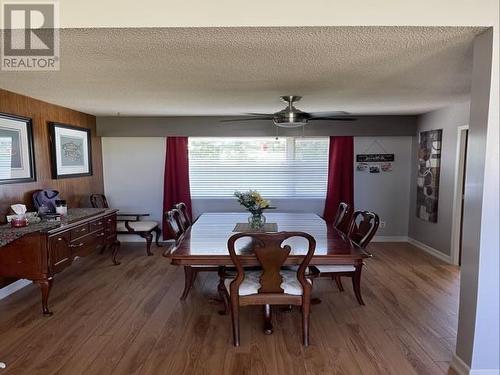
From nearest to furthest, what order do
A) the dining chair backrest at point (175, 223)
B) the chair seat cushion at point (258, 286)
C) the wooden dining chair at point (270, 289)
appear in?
the wooden dining chair at point (270, 289) < the chair seat cushion at point (258, 286) < the dining chair backrest at point (175, 223)

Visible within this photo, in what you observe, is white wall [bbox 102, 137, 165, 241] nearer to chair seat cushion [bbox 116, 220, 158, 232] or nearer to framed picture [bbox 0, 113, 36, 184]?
chair seat cushion [bbox 116, 220, 158, 232]

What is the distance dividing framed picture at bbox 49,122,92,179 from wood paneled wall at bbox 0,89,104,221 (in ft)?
0.23

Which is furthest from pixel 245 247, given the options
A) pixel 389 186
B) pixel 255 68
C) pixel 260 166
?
pixel 389 186

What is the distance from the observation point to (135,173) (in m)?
5.37

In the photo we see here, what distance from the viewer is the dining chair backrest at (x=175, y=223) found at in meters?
2.97

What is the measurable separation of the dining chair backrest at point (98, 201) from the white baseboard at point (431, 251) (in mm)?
4952

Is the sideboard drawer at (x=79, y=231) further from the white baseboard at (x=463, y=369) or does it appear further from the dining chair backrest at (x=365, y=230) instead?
the white baseboard at (x=463, y=369)

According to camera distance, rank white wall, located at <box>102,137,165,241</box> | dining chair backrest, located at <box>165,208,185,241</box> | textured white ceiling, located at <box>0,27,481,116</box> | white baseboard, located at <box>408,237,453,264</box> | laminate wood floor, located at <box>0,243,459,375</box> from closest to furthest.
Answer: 1. textured white ceiling, located at <box>0,27,481,116</box>
2. laminate wood floor, located at <box>0,243,459,375</box>
3. dining chair backrest, located at <box>165,208,185,241</box>
4. white baseboard, located at <box>408,237,453,264</box>
5. white wall, located at <box>102,137,165,241</box>

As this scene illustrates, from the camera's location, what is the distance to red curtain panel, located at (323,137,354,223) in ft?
17.2

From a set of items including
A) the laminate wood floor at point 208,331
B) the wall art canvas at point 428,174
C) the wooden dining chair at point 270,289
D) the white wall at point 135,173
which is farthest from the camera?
the white wall at point 135,173

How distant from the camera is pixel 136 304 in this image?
3.11 metres

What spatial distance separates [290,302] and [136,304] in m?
1.60

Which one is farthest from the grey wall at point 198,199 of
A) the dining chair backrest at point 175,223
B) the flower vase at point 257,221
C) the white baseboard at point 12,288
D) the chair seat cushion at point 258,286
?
the chair seat cushion at point 258,286

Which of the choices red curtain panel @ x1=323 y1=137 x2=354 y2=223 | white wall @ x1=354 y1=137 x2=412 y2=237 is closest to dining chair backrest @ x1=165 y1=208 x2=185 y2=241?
red curtain panel @ x1=323 y1=137 x2=354 y2=223
